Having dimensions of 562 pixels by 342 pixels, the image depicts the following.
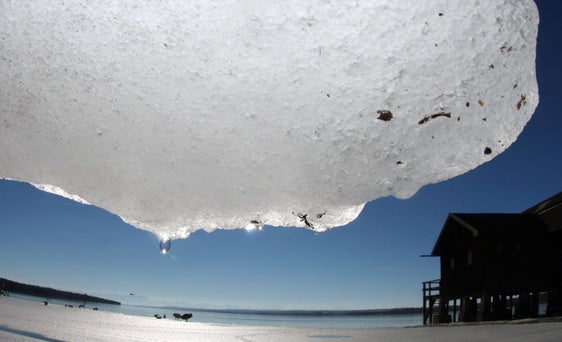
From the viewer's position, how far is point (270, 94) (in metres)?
Answer: 1.50

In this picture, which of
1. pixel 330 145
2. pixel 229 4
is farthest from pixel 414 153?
pixel 229 4

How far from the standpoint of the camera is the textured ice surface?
135cm

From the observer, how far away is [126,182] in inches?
78.4

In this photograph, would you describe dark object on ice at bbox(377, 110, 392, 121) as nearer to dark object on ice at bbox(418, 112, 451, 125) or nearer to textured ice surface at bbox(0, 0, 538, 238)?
textured ice surface at bbox(0, 0, 538, 238)

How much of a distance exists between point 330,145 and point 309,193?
287 millimetres

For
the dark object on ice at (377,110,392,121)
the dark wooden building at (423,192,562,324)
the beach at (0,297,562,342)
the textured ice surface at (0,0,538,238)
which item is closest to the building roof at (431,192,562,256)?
the dark wooden building at (423,192,562,324)

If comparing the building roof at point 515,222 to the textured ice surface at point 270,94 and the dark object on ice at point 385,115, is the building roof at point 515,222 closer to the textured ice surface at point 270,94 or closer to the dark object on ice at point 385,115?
the textured ice surface at point 270,94

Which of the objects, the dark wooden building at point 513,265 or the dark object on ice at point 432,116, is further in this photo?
the dark wooden building at point 513,265

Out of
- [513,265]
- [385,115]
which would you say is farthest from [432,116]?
[513,265]

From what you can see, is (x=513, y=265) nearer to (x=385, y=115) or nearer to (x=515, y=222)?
(x=515, y=222)

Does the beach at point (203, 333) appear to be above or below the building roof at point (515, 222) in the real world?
below

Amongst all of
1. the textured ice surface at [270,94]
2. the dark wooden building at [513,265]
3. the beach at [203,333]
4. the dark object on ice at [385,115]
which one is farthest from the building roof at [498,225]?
the dark object on ice at [385,115]

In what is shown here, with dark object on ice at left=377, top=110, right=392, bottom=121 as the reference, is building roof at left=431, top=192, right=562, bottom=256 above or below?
above

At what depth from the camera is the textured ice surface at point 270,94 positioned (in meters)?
1.35
